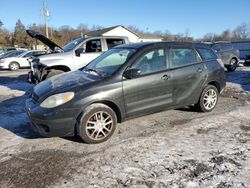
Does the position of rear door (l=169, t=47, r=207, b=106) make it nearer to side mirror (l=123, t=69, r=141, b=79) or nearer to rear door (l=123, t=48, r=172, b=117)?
rear door (l=123, t=48, r=172, b=117)

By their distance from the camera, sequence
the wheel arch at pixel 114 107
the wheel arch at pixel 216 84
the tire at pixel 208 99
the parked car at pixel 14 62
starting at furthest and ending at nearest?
the parked car at pixel 14 62, the wheel arch at pixel 216 84, the tire at pixel 208 99, the wheel arch at pixel 114 107

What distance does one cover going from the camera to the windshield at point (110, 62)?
16.7 feet

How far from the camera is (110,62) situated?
5480mm

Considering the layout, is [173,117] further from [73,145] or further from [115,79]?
[73,145]

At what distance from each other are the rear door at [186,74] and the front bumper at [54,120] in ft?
7.18

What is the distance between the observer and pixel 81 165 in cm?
387

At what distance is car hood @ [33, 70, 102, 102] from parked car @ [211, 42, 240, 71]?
438 inches

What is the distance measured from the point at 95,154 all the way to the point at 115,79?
1.34m

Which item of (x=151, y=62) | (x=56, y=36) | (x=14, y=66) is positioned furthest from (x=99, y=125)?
(x=56, y=36)

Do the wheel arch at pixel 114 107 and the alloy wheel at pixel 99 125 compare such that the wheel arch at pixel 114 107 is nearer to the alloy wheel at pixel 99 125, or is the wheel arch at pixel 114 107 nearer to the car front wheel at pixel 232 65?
the alloy wheel at pixel 99 125

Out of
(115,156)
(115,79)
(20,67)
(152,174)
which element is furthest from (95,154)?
(20,67)

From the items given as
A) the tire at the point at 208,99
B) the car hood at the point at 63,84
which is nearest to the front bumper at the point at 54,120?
the car hood at the point at 63,84

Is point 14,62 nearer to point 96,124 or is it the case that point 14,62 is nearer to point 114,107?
point 114,107

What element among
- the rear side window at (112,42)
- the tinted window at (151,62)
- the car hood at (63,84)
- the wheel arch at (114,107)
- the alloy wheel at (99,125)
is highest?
the rear side window at (112,42)
